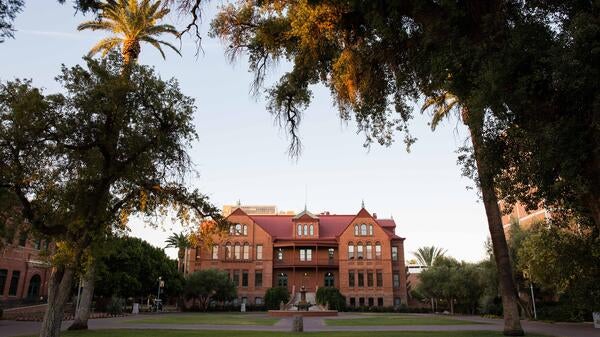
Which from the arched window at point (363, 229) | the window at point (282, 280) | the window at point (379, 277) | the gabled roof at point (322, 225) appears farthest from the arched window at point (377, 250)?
the window at point (282, 280)

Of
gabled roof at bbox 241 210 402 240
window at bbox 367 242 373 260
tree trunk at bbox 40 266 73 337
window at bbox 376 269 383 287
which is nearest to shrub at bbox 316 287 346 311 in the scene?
window at bbox 376 269 383 287

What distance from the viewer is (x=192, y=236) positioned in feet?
56.8

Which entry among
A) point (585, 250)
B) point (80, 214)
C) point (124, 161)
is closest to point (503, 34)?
point (585, 250)

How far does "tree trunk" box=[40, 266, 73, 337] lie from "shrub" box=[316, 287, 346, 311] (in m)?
42.2

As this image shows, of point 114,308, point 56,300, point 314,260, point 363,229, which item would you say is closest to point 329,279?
point 314,260

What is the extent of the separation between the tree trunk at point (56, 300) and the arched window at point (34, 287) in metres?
41.1

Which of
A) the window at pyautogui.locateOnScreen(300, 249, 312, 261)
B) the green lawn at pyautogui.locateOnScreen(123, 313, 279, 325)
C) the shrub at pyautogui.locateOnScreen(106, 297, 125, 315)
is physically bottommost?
the green lawn at pyautogui.locateOnScreen(123, 313, 279, 325)

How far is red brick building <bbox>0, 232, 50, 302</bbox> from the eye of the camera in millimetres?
45219

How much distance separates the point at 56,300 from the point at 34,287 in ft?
142

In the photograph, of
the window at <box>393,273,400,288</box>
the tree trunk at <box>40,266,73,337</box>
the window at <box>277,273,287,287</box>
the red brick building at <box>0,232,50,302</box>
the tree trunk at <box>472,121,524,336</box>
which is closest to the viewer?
the tree trunk at <box>40,266,73,337</box>

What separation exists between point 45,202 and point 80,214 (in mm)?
1277

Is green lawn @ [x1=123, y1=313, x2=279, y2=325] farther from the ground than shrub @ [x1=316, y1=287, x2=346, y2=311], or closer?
closer

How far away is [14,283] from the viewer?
4728 cm

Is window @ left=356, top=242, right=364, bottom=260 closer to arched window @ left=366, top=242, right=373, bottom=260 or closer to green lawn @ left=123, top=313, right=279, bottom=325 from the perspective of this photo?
arched window @ left=366, top=242, right=373, bottom=260
